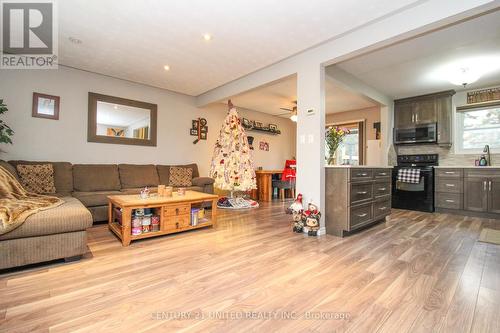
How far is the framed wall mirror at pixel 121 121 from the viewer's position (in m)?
4.10

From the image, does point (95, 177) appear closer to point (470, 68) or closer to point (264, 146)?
point (264, 146)

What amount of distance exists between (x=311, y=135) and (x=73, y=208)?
271cm

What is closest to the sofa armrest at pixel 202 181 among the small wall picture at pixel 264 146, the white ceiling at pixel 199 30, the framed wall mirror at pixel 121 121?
the framed wall mirror at pixel 121 121

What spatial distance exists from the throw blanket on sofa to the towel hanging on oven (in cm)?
558

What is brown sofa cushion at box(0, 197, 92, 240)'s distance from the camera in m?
1.84

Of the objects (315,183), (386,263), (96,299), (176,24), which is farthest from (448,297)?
(176,24)

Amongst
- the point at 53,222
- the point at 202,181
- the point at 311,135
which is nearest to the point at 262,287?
the point at 53,222

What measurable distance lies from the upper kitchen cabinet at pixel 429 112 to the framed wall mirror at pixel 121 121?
533 cm

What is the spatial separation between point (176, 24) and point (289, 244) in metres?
2.77

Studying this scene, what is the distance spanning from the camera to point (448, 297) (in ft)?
5.04

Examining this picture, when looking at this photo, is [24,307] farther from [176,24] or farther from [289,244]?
[176,24]

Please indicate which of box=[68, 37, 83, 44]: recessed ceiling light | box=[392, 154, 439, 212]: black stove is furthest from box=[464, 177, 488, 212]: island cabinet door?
box=[68, 37, 83, 44]: recessed ceiling light

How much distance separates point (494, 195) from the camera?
392cm

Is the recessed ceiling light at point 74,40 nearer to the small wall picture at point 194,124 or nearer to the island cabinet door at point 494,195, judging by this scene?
the small wall picture at point 194,124
